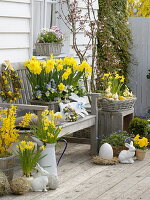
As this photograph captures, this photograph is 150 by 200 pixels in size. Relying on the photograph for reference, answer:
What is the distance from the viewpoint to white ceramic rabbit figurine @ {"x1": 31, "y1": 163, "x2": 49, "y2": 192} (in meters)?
5.01

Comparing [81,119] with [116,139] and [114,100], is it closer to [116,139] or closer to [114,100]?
[116,139]

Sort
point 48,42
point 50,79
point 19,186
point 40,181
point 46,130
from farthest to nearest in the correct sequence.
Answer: point 48,42, point 50,79, point 46,130, point 40,181, point 19,186

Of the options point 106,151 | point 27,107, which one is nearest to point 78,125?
point 106,151

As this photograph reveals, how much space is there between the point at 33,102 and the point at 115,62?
2.66 m

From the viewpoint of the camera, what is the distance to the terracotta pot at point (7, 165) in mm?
5049

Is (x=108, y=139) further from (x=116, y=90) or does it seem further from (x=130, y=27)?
(x=130, y=27)

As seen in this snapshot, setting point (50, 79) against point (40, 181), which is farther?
point (50, 79)

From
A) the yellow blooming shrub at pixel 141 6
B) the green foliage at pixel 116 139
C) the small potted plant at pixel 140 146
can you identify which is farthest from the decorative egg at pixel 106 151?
the yellow blooming shrub at pixel 141 6

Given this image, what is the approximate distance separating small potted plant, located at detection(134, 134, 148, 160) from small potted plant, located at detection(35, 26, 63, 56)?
1515 mm

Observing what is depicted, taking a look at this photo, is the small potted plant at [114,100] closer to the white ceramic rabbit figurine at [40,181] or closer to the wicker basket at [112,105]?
the wicker basket at [112,105]

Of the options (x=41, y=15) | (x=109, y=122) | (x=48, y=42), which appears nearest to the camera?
(x=109, y=122)

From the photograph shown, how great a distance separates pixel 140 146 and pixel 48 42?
170 cm

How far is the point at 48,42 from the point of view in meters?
6.99

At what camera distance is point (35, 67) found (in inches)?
232
